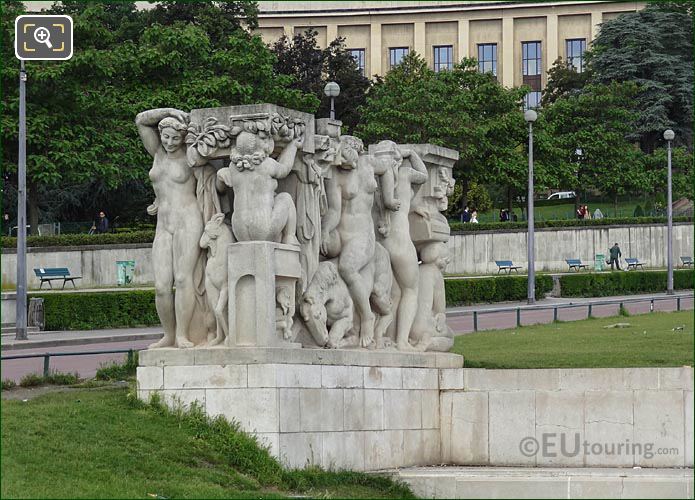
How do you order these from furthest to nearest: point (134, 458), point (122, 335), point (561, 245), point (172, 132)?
1. point (561, 245)
2. point (122, 335)
3. point (172, 132)
4. point (134, 458)

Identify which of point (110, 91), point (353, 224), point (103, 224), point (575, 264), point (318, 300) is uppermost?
point (110, 91)

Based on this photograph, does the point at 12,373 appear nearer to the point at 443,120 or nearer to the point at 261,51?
the point at 261,51

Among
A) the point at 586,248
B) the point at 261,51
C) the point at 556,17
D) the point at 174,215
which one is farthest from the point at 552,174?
the point at 174,215

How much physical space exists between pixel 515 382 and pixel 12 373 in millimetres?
8306

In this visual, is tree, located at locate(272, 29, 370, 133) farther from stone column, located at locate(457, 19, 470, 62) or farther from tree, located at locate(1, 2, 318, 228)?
stone column, located at locate(457, 19, 470, 62)

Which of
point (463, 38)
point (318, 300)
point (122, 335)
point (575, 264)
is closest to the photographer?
point (318, 300)

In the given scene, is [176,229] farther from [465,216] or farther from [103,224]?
[465,216]

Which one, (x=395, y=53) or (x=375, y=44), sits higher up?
(x=375, y=44)

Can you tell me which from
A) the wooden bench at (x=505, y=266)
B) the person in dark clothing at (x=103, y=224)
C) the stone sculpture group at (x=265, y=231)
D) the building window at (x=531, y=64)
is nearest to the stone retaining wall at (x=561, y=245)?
the wooden bench at (x=505, y=266)

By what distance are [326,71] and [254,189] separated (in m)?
57.7

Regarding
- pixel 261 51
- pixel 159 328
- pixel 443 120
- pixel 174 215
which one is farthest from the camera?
pixel 443 120

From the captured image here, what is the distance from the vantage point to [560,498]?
1553cm

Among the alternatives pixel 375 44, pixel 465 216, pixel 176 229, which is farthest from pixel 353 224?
pixel 375 44

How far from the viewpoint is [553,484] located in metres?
15.8
